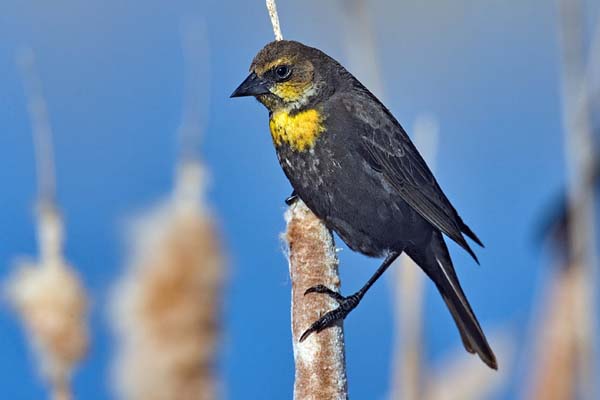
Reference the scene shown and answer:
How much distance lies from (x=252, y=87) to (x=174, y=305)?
51 cm

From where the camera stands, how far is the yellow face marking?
6.95 feet

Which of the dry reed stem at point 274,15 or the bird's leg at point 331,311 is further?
the dry reed stem at point 274,15

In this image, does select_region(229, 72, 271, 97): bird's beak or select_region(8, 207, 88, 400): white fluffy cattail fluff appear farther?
select_region(229, 72, 271, 97): bird's beak

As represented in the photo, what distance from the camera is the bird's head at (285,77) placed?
2.12 metres

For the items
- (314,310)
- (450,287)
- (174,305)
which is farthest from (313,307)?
(450,287)

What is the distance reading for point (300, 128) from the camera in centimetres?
212

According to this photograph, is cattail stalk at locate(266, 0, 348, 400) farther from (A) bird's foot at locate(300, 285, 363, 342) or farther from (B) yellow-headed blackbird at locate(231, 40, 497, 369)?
(B) yellow-headed blackbird at locate(231, 40, 497, 369)

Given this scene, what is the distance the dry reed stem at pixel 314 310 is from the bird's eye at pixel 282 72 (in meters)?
0.35

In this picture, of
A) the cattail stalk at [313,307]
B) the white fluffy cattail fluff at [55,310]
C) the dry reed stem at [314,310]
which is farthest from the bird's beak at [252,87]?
the white fluffy cattail fluff at [55,310]

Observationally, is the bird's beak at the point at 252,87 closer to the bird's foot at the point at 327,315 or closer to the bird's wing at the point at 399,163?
the bird's wing at the point at 399,163

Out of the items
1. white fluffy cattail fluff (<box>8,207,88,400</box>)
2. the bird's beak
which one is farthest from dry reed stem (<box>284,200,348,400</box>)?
white fluffy cattail fluff (<box>8,207,88,400</box>)

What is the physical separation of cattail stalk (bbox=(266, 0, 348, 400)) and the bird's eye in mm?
159

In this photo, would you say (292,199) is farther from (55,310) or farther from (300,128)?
(55,310)

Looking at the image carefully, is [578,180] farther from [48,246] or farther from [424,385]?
[48,246]
